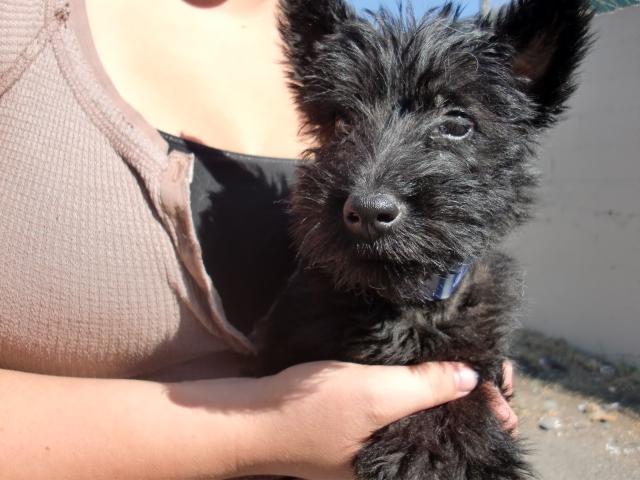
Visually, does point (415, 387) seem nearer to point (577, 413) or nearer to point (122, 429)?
point (122, 429)

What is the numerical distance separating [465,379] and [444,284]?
27cm

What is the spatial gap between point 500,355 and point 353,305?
466mm

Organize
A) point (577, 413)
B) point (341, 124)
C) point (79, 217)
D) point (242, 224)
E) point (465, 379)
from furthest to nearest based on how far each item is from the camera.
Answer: point (577, 413) → point (242, 224) → point (341, 124) → point (465, 379) → point (79, 217)

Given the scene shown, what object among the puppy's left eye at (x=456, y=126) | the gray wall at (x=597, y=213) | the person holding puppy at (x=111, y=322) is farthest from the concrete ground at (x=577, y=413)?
the puppy's left eye at (x=456, y=126)

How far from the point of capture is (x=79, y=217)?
1.54 metres

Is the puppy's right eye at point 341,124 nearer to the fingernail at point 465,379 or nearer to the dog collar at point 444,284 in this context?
the dog collar at point 444,284

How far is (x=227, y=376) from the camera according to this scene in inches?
78.5

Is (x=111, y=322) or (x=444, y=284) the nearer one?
(x=111, y=322)

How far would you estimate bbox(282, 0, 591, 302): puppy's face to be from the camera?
1486 millimetres

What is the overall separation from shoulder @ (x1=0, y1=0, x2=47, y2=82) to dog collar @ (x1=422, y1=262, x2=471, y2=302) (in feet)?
4.02

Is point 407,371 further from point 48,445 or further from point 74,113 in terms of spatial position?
point 74,113

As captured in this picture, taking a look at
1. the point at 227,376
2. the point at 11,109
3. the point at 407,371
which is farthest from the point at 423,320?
the point at 11,109

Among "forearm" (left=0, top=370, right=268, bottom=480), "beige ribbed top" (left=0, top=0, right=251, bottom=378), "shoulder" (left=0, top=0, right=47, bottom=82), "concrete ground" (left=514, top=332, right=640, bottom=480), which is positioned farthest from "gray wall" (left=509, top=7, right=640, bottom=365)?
"shoulder" (left=0, top=0, right=47, bottom=82)

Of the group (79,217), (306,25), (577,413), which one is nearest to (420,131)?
(306,25)
